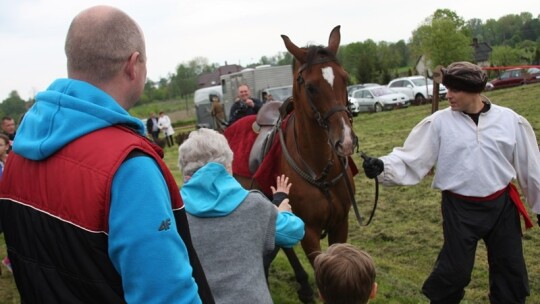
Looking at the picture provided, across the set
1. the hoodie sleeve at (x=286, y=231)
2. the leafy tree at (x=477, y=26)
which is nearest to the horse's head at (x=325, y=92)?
the hoodie sleeve at (x=286, y=231)

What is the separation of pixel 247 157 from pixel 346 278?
313cm

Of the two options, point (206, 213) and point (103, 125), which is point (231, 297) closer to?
point (206, 213)

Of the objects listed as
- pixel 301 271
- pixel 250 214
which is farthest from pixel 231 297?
pixel 301 271

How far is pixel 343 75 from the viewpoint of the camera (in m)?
3.66

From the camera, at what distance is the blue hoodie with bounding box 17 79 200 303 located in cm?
123

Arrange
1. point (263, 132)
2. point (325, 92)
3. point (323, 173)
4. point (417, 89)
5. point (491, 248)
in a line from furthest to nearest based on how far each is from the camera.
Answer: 1. point (417, 89)
2. point (263, 132)
3. point (323, 173)
4. point (325, 92)
5. point (491, 248)

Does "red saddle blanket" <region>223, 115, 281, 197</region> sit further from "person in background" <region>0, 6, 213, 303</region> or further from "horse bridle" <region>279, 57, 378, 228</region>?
"person in background" <region>0, 6, 213, 303</region>

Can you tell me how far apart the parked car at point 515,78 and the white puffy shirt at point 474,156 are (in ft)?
84.0

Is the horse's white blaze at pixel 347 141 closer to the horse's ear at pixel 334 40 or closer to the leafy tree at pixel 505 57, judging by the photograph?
the horse's ear at pixel 334 40

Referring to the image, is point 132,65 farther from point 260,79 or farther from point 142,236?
point 260,79

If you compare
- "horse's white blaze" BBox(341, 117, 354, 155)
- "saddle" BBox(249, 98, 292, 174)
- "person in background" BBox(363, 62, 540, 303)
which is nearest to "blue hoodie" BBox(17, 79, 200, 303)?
"horse's white blaze" BBox(341, 117, 354, 155)

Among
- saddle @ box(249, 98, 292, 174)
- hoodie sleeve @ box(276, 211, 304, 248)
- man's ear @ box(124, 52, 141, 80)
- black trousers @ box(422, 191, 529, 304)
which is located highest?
man's ear @ box(124, 52, 141, 80)

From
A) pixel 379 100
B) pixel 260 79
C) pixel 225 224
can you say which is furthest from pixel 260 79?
pixel 225 224

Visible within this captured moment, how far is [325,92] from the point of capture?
3.57 meters
